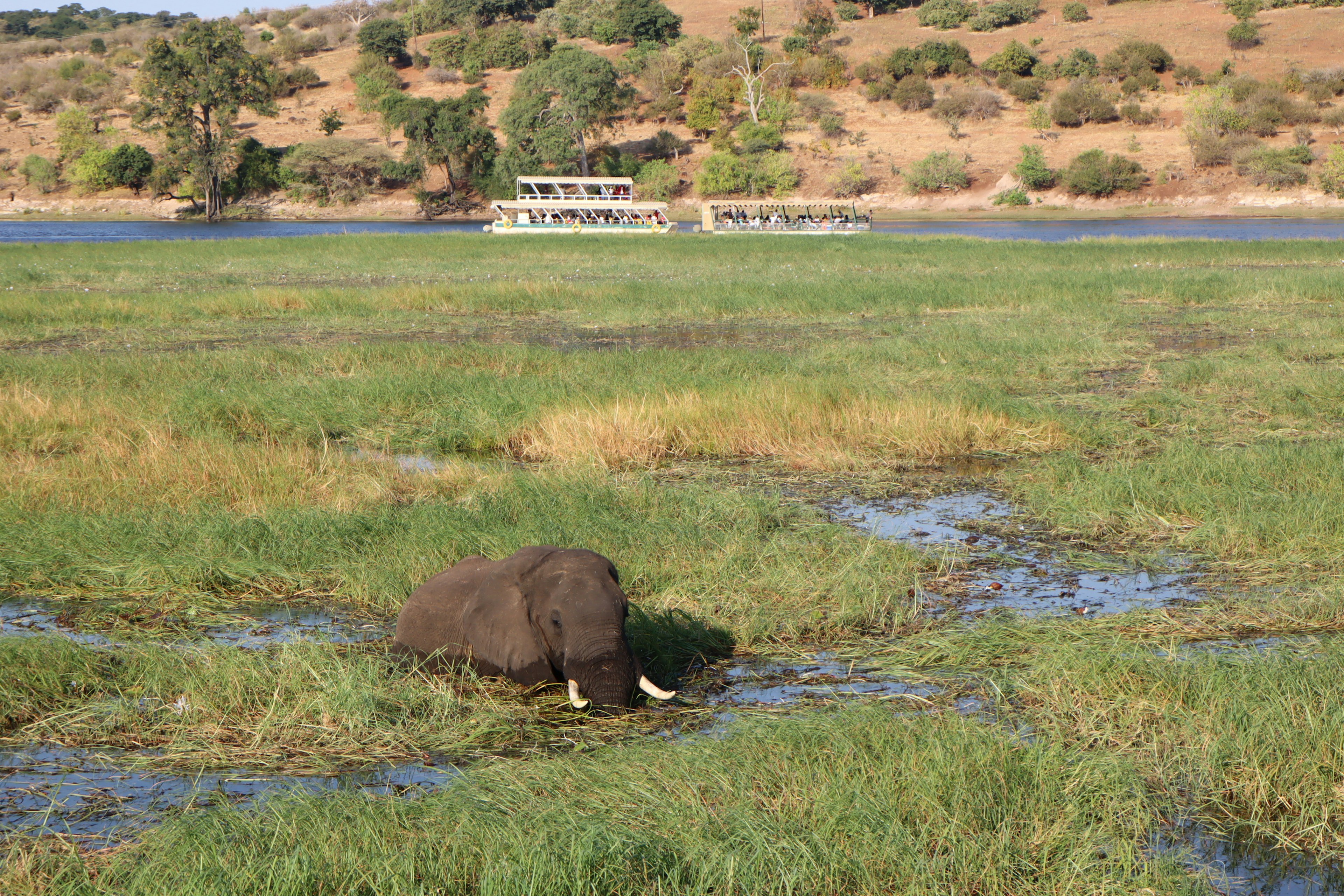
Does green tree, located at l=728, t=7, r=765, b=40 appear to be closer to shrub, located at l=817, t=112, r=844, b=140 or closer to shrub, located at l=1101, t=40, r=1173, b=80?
shrub, located at l=817, t=112, r=844, b=140

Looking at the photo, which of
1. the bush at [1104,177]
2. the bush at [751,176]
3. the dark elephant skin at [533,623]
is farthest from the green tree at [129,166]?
the dark elephant skin at [533,623]

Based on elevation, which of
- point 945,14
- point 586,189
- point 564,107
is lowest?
point 586,189

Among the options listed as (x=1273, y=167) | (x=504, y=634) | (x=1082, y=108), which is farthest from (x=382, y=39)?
(x=504, y=634)

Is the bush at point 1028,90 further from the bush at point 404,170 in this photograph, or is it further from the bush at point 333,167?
the bush at point 333,167

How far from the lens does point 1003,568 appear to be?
328 inches

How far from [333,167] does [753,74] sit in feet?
117

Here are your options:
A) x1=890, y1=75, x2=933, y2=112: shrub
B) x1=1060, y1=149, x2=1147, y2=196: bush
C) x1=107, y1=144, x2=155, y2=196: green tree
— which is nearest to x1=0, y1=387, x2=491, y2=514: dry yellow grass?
x1=1060, y1=149, x2=1147, y2=196: bush

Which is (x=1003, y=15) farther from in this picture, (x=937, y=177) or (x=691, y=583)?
(x=691, y=583)

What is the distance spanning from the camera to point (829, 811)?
14.9 feet

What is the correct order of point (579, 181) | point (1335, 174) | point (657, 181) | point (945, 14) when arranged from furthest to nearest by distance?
point (945, 14) → point (657, 181) → point (1335, 174) → point (579, 181)

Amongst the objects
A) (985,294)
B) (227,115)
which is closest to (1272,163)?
(985,294)

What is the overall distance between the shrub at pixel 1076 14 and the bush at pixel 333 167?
62.0 metres

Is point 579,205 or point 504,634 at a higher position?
point 579,205

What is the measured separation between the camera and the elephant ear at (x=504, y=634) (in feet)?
19.4
